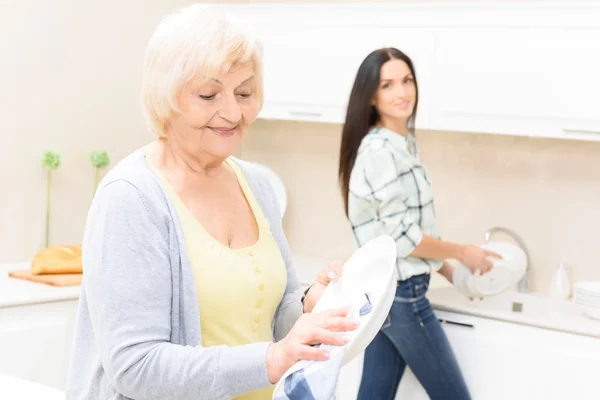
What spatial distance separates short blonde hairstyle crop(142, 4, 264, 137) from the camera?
1254 mm

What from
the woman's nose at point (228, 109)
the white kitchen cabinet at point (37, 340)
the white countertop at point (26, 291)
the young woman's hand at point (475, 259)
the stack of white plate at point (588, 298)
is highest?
the woman's nose at point (228, 109)

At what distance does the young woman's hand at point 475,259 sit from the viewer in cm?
280

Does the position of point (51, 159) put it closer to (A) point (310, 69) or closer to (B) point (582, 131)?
(A) point (310, 69)

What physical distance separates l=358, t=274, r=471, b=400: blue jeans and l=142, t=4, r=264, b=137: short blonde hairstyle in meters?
1.47

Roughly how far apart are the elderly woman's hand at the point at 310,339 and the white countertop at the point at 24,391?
1.70ft

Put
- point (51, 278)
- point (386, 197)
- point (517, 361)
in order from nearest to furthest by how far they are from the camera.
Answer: point (386, 197) < point (517, 361) < point (51, 278)

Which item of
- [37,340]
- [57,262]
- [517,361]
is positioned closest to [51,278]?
[57,262]

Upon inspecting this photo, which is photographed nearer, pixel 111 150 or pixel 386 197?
pixel 386 197

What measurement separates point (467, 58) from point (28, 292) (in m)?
1.64

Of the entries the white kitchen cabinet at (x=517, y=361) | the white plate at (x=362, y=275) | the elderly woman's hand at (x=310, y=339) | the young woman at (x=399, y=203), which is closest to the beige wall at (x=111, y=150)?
the white kitchen cabinet at (x=517, y=361)

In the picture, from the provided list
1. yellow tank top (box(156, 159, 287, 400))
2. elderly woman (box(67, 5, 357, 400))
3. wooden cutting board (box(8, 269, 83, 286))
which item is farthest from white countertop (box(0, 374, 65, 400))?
wooden cutting board (box(8, 269, 83, 286))

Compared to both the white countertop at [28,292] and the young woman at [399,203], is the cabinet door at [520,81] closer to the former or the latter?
the young woman at [399,203]

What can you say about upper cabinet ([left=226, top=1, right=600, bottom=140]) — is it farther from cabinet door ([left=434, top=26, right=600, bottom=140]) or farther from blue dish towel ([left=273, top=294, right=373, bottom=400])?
blue dish towel ([left=273, top=294, right=373, bottom=400])

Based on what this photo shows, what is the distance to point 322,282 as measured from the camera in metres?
1.45
